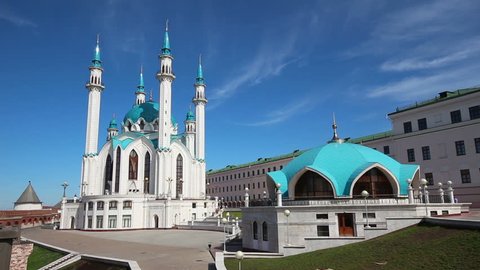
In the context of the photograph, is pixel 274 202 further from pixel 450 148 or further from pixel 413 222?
pixel 450 148

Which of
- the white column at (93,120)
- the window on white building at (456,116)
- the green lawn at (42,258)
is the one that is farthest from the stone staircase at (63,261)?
the window on white building at (456,116)

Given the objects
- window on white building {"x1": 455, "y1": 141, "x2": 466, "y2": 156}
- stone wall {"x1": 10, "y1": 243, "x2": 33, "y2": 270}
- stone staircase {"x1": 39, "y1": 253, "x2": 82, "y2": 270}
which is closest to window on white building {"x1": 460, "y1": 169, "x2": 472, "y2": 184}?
window on white building {"x1": 455, "y1": 141, "x2": 466, "y2": 156}

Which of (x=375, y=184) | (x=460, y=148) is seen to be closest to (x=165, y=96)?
(x=375, y=184)

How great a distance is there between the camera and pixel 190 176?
6272 centimetres

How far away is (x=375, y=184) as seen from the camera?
25.7 metres

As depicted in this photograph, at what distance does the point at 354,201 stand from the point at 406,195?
5951 mm

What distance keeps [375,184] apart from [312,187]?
4.76m

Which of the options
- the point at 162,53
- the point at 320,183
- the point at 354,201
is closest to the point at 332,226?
the point at 354,201

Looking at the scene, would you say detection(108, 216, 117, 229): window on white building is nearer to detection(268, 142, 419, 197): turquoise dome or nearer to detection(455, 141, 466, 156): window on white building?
detection(268, 142, 419, 197): turquoise dome

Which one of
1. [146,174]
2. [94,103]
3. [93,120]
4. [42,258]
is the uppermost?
[94,103]

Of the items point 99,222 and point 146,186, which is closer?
point 99,222

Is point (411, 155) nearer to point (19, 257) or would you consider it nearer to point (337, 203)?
point (337, 203)

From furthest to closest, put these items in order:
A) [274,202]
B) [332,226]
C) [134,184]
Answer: [134,184] < [274,202] < [332,226]

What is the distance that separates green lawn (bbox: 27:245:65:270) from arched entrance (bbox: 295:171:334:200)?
20.1m
